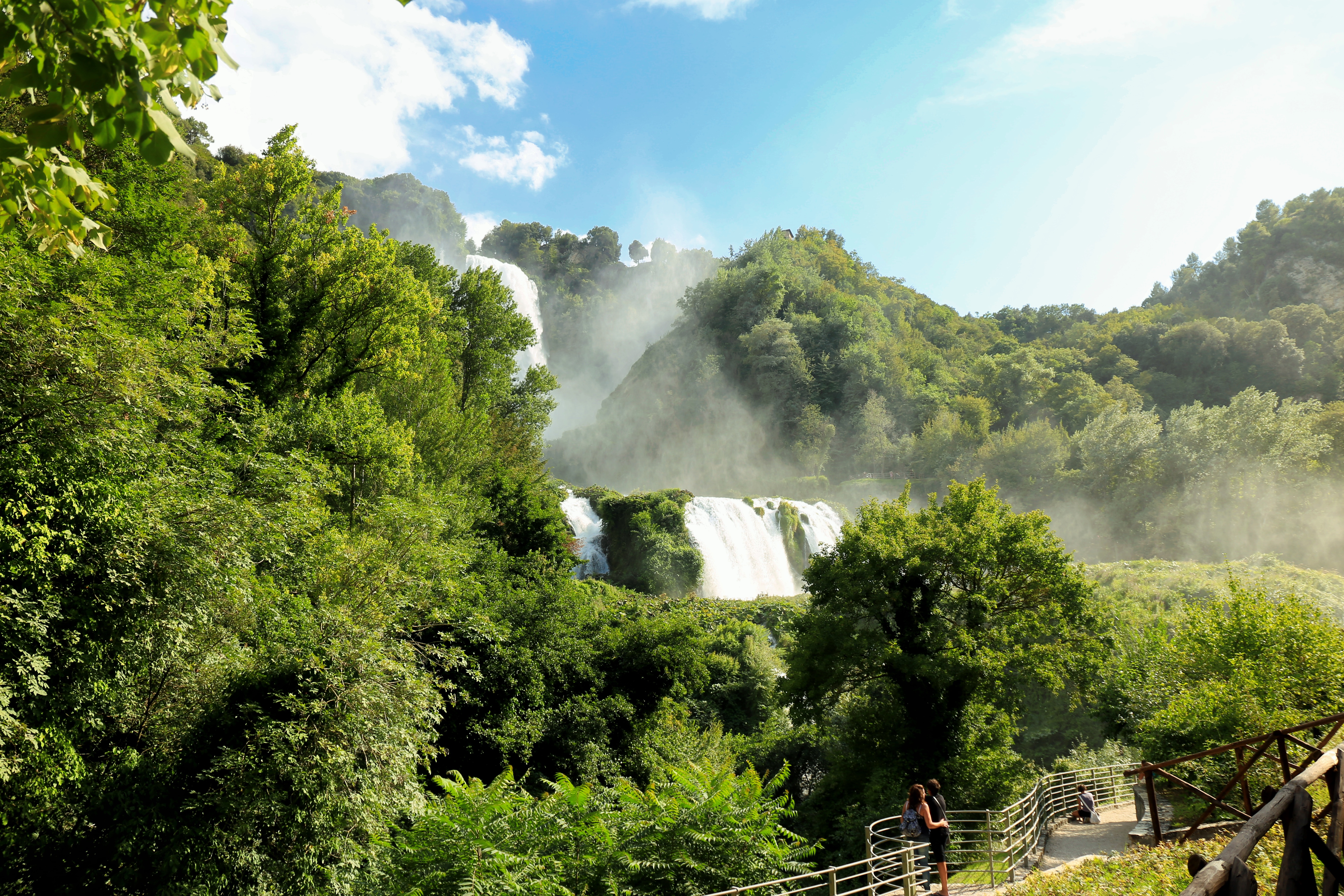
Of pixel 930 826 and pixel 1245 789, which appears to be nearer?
pixel 1245 789

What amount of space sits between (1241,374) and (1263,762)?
59.2 m

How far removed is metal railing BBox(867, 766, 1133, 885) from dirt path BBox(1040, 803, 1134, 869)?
0.90 ft

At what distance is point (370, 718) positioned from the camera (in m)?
10.3

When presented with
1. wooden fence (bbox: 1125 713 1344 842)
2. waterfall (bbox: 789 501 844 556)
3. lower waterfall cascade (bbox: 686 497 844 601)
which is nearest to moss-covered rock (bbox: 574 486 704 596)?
lower waterfall cascade (bbox: 686 497 844 601)

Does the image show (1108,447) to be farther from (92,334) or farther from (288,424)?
(92,334)

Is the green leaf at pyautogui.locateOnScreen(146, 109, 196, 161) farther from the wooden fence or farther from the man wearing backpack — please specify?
the man wearing backpack

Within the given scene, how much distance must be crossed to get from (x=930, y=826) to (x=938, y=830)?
0.22m

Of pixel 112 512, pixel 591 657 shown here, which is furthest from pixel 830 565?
pixel 112 512

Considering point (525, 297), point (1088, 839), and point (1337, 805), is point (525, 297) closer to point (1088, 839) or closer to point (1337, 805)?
point (1088, 839)

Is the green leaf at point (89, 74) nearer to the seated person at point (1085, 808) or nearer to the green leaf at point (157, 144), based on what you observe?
the green leaf at point (157, 144)

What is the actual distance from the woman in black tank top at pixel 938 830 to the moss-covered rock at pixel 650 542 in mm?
26593

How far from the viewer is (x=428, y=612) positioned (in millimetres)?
14398

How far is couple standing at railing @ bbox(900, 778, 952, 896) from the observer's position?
803 cm

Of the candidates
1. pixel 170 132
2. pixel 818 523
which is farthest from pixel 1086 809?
pixel 818 523
